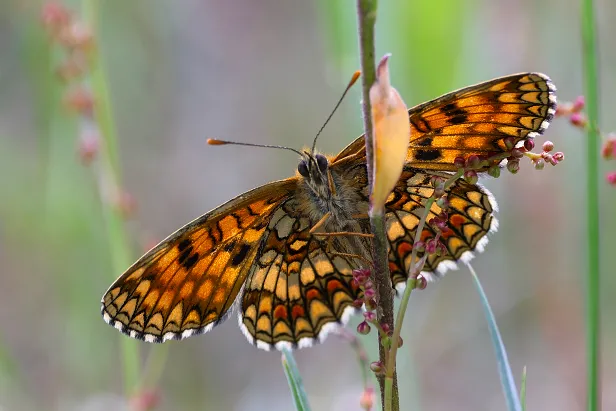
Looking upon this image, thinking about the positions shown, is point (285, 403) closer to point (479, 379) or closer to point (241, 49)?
point (479, 379)

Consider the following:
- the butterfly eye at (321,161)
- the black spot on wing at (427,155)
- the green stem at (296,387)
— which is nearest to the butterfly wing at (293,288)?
the butterfly eye at (321,161)

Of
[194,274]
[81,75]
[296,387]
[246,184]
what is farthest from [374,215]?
[246,184]

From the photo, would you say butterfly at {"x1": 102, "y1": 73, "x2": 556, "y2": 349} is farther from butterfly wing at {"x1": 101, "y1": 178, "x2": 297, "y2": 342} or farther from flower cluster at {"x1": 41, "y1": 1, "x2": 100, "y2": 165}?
flower cluster at {"x1": 41, "y1": 1, "x2": 100, "y2": 165}

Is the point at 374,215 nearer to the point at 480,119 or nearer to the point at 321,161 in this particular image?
the point at 480,119

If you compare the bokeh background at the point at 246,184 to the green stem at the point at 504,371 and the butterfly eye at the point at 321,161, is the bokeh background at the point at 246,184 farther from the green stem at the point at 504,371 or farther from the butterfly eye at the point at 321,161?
the green stem at the point at 504,371

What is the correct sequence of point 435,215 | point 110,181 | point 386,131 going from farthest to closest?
point 110,181 < point 435,215 < point 386,131

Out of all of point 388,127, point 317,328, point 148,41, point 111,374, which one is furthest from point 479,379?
point 388,127
